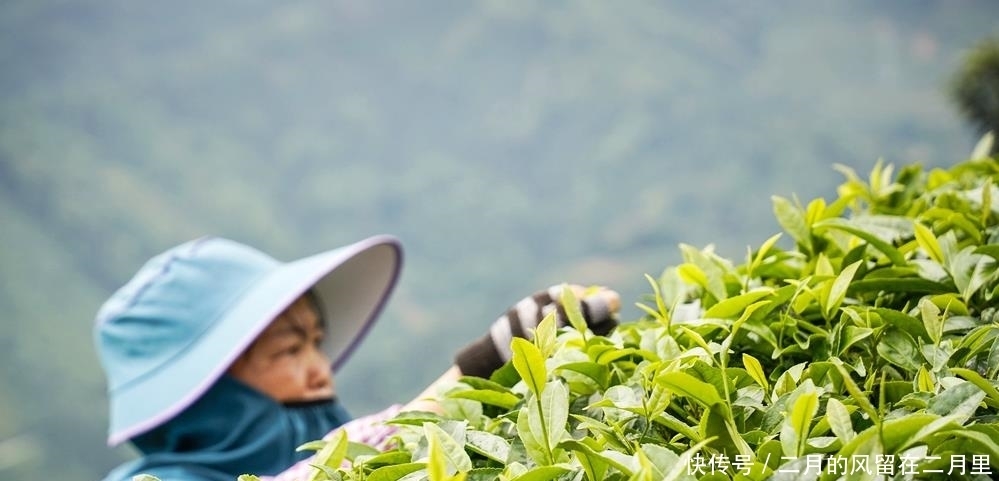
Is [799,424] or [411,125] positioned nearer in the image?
[799,424]

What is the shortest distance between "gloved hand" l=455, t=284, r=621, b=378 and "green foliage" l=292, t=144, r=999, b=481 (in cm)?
12

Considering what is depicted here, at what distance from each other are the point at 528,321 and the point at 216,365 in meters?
0.41

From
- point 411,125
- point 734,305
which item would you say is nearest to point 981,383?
point 734,305

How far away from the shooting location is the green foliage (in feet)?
0.99

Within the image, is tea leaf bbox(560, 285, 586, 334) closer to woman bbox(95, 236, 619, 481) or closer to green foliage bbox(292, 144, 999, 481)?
green foliage bbox(292, 144, 999, 481)

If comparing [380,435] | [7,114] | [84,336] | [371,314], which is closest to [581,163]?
[84,336]

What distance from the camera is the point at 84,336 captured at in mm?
5199

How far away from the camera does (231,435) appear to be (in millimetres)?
981

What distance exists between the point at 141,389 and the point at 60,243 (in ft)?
16.4

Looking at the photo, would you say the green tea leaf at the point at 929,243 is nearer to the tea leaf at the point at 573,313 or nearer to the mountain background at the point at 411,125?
the tea leaf at the point at 573,313

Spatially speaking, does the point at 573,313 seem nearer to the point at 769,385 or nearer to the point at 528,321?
the point at 769,385

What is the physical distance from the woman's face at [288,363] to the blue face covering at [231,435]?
0.01m

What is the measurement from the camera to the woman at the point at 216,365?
0.96 meters

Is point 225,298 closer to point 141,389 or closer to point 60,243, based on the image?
point 141,389
